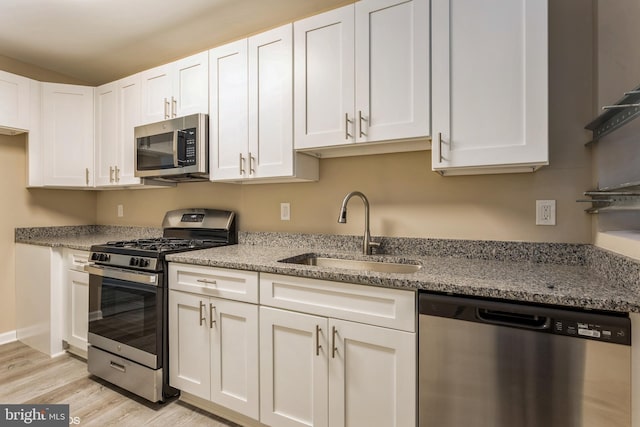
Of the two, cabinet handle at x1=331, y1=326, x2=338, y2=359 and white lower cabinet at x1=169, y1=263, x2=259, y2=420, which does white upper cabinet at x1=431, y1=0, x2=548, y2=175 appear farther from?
white lower cabinet at x1=169, y1=263, x2=259, y2=420

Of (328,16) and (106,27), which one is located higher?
(106,27)

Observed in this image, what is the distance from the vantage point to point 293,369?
151 cm

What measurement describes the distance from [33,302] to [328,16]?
3153 mm

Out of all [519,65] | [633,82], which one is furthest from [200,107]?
[633,82]

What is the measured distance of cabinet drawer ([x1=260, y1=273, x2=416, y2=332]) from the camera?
1.26 m

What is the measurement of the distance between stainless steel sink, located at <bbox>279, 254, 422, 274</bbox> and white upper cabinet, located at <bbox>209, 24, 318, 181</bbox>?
0.50m

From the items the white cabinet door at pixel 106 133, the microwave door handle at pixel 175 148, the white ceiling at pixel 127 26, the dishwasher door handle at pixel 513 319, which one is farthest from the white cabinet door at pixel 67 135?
the dishwasher door handle at pixel 513 319

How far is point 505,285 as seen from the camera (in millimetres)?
1121

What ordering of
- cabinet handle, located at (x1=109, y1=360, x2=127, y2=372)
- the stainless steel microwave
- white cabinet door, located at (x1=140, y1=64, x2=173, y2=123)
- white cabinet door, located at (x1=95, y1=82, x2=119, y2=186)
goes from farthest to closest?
white cabinet door, located at (x1=95, y1=82, x2=119, y2=186) < white cabinet door, located at (x1=140, y1=64, x2=173, y2=123) < the stainless steel microwave < cabinet handle, located at (x1=109, y1=360, x2=127, y2=372)

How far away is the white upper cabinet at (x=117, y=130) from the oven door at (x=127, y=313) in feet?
2.87

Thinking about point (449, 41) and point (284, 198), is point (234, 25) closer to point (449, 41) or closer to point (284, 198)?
point (284, 198)

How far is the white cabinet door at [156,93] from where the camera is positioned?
237 cm

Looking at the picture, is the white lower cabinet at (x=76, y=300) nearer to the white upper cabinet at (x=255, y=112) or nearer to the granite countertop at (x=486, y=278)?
the granite countertop at (x=486, y=278)

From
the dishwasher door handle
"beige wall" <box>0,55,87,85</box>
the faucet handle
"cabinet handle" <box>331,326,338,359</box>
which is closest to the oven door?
"cabinet handle" <box>331,326,338,359</box>
